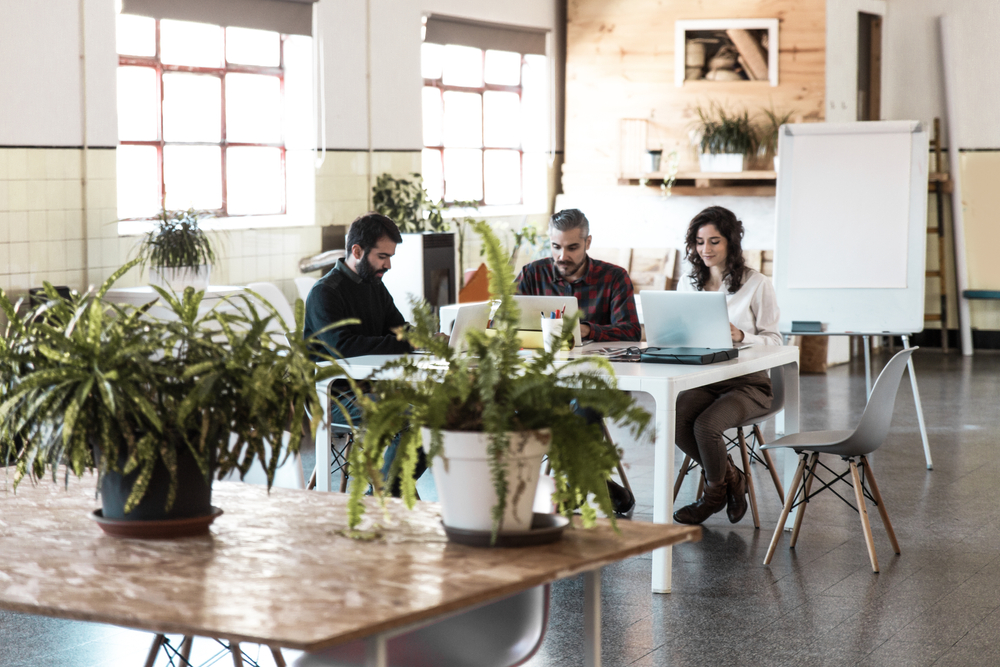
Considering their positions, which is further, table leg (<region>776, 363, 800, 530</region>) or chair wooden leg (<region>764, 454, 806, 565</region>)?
table leg (<region>776, 363, 800, 530</region>)

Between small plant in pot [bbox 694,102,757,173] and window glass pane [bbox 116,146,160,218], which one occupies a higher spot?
small plant in pot [bbox 694,102,757,173]

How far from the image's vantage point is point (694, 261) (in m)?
5.60

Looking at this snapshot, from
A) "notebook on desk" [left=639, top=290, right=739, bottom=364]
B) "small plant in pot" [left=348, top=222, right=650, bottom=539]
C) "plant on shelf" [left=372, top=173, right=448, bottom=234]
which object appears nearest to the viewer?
"small plant in pot" [left=348, top=222, right=650, bottom=539]

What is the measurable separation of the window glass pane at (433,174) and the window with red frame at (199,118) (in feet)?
5.45

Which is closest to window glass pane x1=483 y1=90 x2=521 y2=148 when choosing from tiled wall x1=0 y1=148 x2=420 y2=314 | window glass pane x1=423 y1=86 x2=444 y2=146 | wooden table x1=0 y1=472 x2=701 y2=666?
window glass pane x1=423 y1=86 x2=444 y2=146

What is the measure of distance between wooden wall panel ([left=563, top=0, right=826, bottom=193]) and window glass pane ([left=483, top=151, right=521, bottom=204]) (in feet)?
1.51

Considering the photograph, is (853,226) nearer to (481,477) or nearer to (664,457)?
(664,457)

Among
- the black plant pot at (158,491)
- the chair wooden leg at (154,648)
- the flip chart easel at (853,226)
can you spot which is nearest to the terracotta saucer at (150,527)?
the black plant pot at (158,491)

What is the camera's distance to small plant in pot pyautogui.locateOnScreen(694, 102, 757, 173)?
1006 centimetres

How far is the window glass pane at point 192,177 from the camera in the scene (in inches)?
297

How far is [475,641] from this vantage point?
2.37 metres

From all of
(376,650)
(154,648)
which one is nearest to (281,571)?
(376,650)

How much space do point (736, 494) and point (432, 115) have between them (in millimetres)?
5448

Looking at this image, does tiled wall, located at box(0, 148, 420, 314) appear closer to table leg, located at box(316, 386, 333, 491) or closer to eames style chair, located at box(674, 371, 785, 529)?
table leg, located at box(316, 386, 333, 491)
